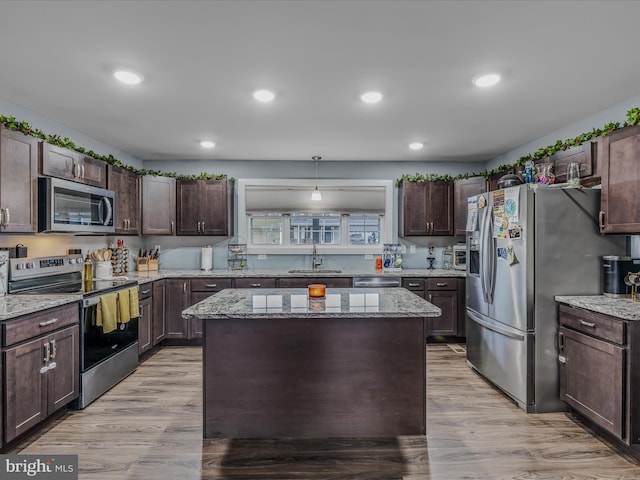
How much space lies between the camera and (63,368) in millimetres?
2680

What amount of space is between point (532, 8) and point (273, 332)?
7.37ft

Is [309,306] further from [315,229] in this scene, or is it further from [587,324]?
[315,229]

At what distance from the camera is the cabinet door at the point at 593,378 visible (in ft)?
7.47

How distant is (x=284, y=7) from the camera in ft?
5.93

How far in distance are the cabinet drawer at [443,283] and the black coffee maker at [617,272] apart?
1937 millimetres

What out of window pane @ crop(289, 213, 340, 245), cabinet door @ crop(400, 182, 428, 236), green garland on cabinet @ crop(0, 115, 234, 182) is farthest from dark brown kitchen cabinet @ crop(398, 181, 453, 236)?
green garland on cabinet @ crop(0, 115, 234, 182)

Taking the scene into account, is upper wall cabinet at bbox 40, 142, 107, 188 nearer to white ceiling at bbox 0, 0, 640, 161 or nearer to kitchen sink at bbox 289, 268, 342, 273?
white ceiling at bbox 0, 0, 640, 161

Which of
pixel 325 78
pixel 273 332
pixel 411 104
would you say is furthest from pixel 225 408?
pixel 411 104

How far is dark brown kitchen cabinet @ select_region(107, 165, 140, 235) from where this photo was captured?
13.2 feet

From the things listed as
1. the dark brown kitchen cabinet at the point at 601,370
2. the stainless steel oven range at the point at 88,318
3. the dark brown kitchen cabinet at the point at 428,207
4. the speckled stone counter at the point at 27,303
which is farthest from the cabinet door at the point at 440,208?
the speckled stone counter at the point at 27,303

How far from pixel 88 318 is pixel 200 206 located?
89.1 inches

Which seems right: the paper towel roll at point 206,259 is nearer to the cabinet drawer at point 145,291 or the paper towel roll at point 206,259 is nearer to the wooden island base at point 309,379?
the cabinet drawer at point 145,291

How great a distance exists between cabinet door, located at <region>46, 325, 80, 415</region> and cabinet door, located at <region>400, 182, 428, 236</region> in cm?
394

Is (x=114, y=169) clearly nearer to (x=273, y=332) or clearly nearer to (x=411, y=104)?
(x=273, y=332)
